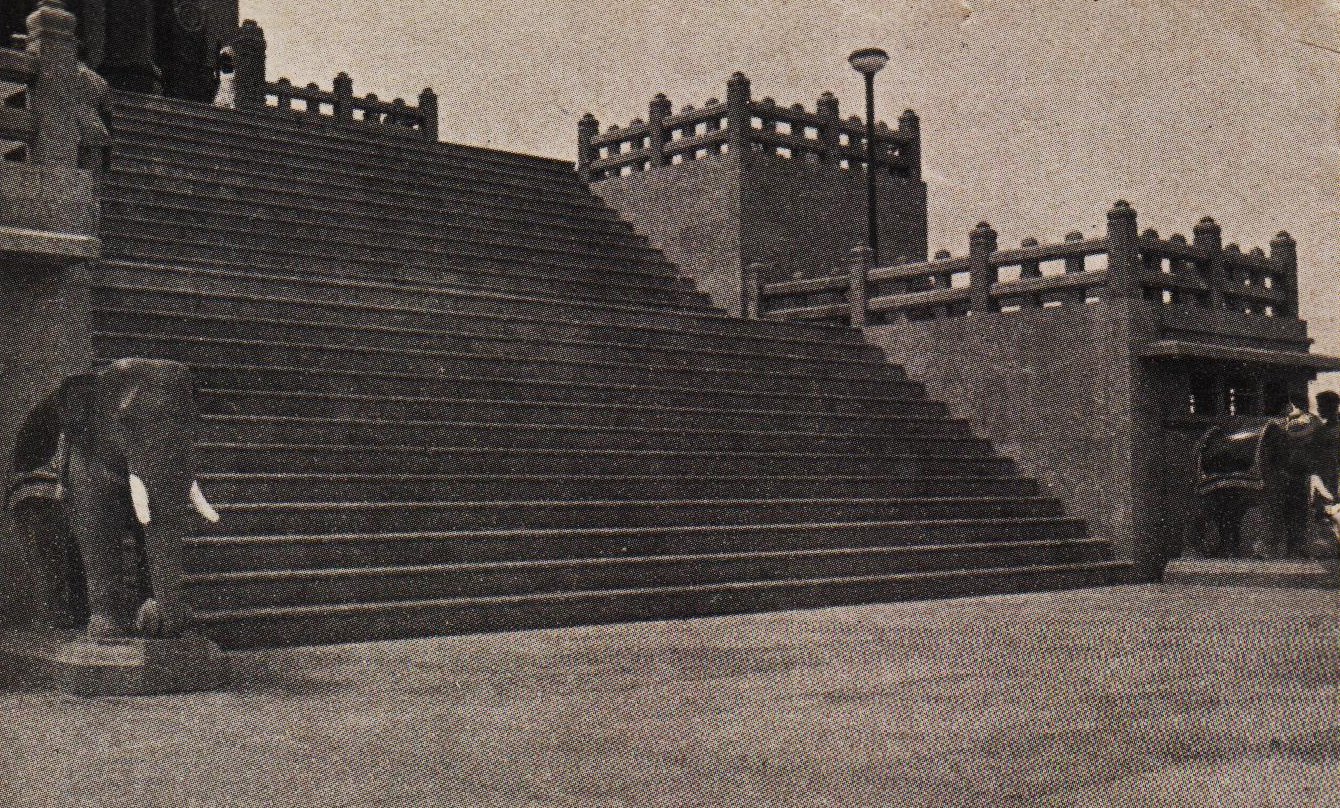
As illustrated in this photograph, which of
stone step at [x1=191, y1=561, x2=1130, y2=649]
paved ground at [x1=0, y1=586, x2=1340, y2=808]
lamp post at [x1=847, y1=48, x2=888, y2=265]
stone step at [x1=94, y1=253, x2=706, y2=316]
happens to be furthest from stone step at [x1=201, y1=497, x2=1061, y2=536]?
lamp post at [x1=847, y1=48, x2=888, y2=265]

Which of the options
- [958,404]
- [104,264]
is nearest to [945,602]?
[958,404]

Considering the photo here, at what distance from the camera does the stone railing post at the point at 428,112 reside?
21484mm

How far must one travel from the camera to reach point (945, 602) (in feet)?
33.3

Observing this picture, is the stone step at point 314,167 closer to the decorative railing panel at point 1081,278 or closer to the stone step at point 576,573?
the decorative railing panel at point 1081,278

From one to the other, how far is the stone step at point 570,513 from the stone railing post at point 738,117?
6875 mm

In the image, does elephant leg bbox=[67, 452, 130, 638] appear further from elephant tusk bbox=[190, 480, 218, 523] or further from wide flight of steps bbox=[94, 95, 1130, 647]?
wide flight of steps bbox=[94, 95, 1130, 647]

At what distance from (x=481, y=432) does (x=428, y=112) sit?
42.0ft

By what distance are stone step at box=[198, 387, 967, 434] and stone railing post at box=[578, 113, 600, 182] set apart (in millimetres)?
7408

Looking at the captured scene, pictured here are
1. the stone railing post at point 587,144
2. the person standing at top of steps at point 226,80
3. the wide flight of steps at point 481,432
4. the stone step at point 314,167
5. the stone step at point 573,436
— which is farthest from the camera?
the person standing at top of steps at point 226,80

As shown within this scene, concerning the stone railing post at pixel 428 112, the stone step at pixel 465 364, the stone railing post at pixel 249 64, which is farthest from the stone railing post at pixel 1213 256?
the stone railing post at pixel 249 64

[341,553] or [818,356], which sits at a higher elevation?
[818,356]

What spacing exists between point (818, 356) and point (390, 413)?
5.40 metres

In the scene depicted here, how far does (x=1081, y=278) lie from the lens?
12.9 metres

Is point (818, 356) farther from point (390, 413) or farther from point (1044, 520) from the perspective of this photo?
point (390, 413)
